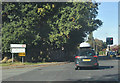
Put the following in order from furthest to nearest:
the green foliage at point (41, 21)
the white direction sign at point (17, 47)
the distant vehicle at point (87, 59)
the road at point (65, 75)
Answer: the white direction sign at point (17, 47) → the green foliage at point (41, 21) → the distant vehicle at point (87, 59) → the road at point (65, 75)

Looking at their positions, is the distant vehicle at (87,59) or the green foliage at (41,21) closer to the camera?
the distant vehicle at (87,59)

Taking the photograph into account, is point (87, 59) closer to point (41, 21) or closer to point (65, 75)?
point (65, 75)

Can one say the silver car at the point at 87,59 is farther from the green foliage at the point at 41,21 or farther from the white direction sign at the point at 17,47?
the white direction sign at the point at 17,47

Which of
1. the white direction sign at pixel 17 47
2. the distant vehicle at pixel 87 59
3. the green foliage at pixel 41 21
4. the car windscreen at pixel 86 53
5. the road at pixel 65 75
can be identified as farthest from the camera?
the white direction sign at pixel 17 47

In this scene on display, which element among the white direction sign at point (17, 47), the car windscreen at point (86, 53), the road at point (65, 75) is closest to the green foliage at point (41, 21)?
the white direction sign at point (17, 47)

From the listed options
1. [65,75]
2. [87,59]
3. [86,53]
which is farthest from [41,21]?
[65,75]

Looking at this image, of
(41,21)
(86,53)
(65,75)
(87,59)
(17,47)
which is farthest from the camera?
(41,21)

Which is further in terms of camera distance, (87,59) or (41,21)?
(41,21)

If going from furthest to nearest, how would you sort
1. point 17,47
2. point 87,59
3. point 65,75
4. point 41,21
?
1. point 41,21
2. point 17,47
3. point 87,59
4. point 65,75

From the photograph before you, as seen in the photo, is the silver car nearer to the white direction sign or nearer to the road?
the road

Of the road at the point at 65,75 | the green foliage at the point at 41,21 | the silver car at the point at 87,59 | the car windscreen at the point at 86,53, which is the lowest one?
the road at the point at 65,75

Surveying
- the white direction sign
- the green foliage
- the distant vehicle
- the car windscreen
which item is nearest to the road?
the distant vehicle

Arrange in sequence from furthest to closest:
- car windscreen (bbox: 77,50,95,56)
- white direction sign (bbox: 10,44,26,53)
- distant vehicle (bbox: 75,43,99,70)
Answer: white direction sign (bbox: 10,44,26,53)
car windscreen (bbox: 77,50,95,56)
distant vehicle (bbox: 75,43,99,70)

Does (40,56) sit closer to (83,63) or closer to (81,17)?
(81,17)
